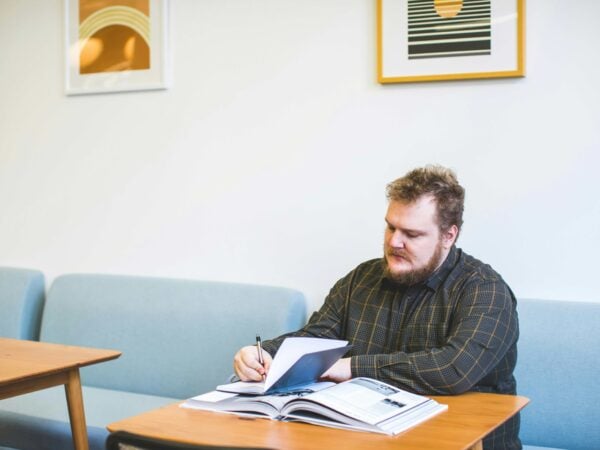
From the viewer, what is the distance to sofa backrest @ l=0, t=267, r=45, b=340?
11.7 feet

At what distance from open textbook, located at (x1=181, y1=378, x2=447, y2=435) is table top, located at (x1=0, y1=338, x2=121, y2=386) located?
0.56 m

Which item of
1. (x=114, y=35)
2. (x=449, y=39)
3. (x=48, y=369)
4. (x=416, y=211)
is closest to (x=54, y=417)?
(x=48, y=369)

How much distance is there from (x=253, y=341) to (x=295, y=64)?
1.05m

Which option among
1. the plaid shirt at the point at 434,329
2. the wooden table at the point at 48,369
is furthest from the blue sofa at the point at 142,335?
the plaid shirt at the point at 434,329

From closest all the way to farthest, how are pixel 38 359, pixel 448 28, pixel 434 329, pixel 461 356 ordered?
1. pixel 461 356
2. pixel 434 329
3. pixel 38 359
4. pixel 448 28

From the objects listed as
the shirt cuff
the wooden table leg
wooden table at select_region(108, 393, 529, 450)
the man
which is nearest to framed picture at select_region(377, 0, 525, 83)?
the man

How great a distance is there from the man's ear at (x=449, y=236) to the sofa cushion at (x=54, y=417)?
4.18 ft

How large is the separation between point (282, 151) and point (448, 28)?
775mm

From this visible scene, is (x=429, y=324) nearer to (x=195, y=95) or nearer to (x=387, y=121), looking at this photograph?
(x=387, y=121)

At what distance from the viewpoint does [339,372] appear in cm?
209

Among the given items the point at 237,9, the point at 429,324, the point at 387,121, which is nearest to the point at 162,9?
the point at 237,9

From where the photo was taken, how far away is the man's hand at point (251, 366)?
208cm

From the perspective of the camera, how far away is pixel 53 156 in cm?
375

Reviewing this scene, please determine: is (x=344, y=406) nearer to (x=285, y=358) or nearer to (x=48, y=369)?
(x=285, y=358)
